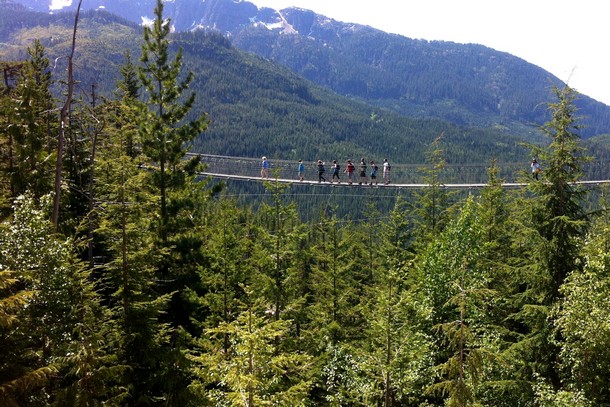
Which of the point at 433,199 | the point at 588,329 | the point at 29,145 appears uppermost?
the point at 29,145

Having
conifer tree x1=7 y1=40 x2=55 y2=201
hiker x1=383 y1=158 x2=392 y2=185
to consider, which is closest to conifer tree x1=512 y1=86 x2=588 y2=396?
conifer tree x1=7 y1=40 x2=55 y2=201

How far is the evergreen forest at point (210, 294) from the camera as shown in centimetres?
937

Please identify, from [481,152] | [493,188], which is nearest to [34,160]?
[493,188]

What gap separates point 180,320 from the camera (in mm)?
17500

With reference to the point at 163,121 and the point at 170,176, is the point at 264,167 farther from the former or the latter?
the point at 170,176

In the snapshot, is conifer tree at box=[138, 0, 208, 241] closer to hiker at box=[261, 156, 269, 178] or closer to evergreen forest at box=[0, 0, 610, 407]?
evergreen forest at box=[0, 0, 610, 407]

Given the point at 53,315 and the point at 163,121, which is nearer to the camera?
the point at 53,315

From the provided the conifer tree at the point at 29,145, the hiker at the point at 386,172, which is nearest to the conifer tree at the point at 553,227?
the conifer tree at the point at 29,145

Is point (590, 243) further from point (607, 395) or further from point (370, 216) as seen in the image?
point (370, 216)

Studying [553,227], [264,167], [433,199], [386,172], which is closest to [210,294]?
[553,227]

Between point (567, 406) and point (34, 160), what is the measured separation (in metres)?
17.1

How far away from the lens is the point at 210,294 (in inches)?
661

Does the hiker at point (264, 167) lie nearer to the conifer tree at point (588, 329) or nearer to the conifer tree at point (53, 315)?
the conifer tree at point (588, 329)

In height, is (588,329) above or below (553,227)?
below
